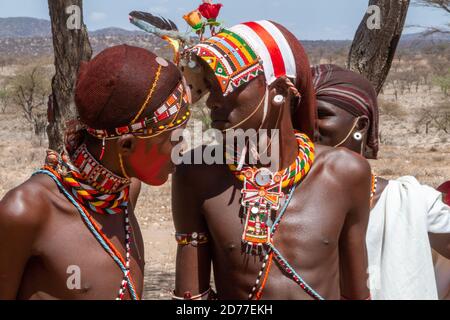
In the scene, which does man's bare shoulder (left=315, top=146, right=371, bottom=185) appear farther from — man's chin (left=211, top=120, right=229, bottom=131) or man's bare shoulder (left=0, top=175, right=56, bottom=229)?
man's bare shoulder (left=0, top=175, right=56, bottom=229)

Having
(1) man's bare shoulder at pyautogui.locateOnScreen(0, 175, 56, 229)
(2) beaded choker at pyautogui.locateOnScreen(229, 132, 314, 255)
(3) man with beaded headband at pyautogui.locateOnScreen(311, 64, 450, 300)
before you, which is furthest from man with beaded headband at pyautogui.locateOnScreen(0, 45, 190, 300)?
(3) man with beaded headband at pyautogui.locateOnScreen(311, 64, 450, 300)

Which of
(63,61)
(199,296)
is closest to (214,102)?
(199,296)

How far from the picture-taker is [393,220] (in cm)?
266

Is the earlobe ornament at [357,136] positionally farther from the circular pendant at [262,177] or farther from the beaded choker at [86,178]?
the beaded choker at [86,178]

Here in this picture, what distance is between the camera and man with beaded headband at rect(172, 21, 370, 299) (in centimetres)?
219

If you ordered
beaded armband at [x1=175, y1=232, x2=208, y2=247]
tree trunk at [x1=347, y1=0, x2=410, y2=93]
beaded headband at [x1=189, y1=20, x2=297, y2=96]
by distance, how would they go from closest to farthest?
beaded headband at [x1=189, y1=20, x2=297, y2=96] < beaded armband at [x1=175, y1=232, x2=208, y2=247] < tree trunk at [x1=347, y1=0, x2=410, y2=93]

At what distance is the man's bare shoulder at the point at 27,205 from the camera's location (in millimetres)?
1803

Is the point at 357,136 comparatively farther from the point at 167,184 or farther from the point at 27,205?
the point at 167,184

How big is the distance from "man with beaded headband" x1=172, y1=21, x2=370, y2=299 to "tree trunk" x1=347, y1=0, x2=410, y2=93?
172 cm

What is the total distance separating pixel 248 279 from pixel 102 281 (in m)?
0.50

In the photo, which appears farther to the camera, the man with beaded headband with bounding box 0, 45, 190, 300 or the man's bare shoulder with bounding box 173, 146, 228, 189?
the man's bare shoulder with bounding box 173, 146, 228, 189

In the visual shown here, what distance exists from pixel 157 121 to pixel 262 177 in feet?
1.56

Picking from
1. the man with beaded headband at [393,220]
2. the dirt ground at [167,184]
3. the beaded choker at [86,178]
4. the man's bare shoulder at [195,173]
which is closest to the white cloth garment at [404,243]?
the man with beaded headband at [393,220]

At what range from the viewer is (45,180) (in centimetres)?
195
